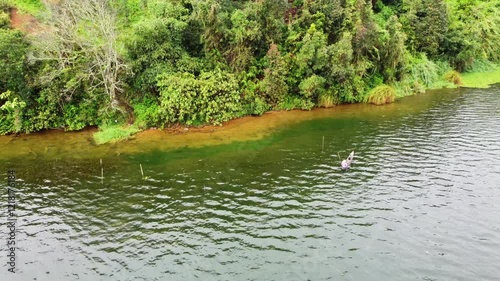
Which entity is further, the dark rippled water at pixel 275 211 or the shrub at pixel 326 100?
the shrub at pixel 326 100

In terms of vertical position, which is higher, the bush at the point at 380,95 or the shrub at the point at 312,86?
the shrub at the point at 312,86

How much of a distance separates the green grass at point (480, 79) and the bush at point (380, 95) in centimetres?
1557

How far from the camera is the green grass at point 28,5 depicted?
50938 mm

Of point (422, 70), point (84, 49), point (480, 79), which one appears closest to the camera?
point (84, 49)

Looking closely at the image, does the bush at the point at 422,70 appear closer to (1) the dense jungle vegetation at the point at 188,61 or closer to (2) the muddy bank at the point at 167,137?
(1) the dense jungle vegetation at the point at 188,61

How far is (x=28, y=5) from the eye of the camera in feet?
172

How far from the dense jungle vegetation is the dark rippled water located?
280 inches

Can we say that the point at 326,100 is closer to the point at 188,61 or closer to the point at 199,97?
the point at 199,97

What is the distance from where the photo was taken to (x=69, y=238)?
2558cm

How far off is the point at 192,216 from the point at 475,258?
17523 mm

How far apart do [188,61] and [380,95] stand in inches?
959

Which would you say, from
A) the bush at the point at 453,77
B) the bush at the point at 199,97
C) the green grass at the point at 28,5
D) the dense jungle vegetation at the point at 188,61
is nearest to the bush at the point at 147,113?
the dense jungle vegetation at the point at 188,61

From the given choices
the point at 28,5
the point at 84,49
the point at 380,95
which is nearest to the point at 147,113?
the point at 84,49

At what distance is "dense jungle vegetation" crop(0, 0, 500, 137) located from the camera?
40812mm
